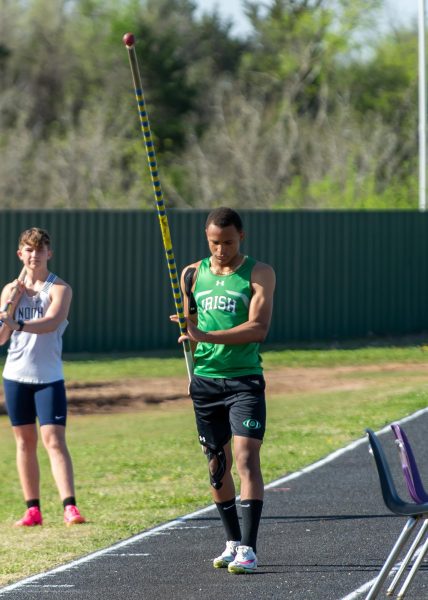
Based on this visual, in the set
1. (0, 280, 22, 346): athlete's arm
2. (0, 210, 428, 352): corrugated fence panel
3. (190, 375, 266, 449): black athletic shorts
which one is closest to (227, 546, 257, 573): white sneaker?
(190, 375, 266, 449): black athletic shorts

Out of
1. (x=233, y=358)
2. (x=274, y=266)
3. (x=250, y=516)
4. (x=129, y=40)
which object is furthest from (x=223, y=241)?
(x=274, y=266)

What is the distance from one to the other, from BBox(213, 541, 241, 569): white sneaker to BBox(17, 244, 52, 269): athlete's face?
2.35m

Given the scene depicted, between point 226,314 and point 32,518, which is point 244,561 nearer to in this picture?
point 226,314

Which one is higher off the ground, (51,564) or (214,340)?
(214,340)

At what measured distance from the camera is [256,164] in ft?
137

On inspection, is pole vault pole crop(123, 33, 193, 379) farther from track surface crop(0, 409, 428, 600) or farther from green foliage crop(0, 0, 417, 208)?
green foliage crop(0, 0, 417, 208)

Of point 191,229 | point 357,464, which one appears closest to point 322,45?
point 191,229

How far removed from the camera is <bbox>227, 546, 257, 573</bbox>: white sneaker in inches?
281

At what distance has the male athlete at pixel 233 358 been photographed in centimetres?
712

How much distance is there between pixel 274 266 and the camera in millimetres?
24609

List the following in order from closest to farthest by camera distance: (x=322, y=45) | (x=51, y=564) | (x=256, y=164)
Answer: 1. (x=51, y=564)
2. (x=256, y=164)
3. (x=322, y=45)

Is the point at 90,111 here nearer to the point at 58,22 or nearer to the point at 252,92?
the point at 252,92

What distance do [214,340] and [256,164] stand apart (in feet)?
115

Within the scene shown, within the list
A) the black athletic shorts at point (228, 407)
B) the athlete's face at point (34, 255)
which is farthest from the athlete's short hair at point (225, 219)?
the athlete's face at point (34, 255)
